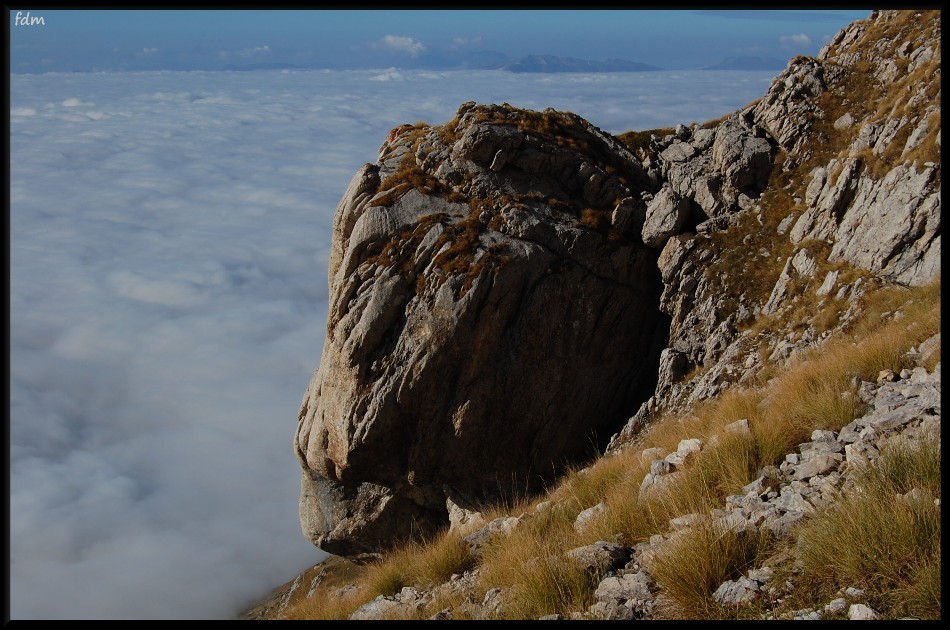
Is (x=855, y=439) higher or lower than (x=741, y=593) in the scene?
higher

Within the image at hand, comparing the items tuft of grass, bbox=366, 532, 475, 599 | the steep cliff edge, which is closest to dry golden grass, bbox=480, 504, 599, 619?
tuft of grass, bbox=366, 532, 475, 599

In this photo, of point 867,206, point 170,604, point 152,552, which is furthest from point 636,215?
point 152,552

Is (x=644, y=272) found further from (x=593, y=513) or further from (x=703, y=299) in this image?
(x=593, y=513)

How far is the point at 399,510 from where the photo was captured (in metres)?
28.4

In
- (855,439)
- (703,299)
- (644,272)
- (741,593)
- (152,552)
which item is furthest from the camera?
(152,552)

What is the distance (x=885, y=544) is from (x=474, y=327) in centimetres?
1914

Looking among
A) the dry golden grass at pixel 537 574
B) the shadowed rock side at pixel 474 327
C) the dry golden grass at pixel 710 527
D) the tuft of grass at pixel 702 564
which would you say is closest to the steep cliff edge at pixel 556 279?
the shadowed rock side at pixel 474 327

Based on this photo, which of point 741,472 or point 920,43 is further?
point 920,43

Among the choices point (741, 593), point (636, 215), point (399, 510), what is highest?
point (636, 215)

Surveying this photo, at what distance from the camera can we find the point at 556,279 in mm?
25953

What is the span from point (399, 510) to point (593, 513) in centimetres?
1890

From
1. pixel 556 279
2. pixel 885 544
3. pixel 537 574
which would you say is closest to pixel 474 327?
pixel 556 279

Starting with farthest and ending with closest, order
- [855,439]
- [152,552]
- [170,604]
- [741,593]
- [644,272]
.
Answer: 1. [152,552]
2. [170,604]
3. [644,272]
4. [855,439]
5. [741,593]

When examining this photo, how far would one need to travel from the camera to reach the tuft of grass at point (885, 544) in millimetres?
6180
